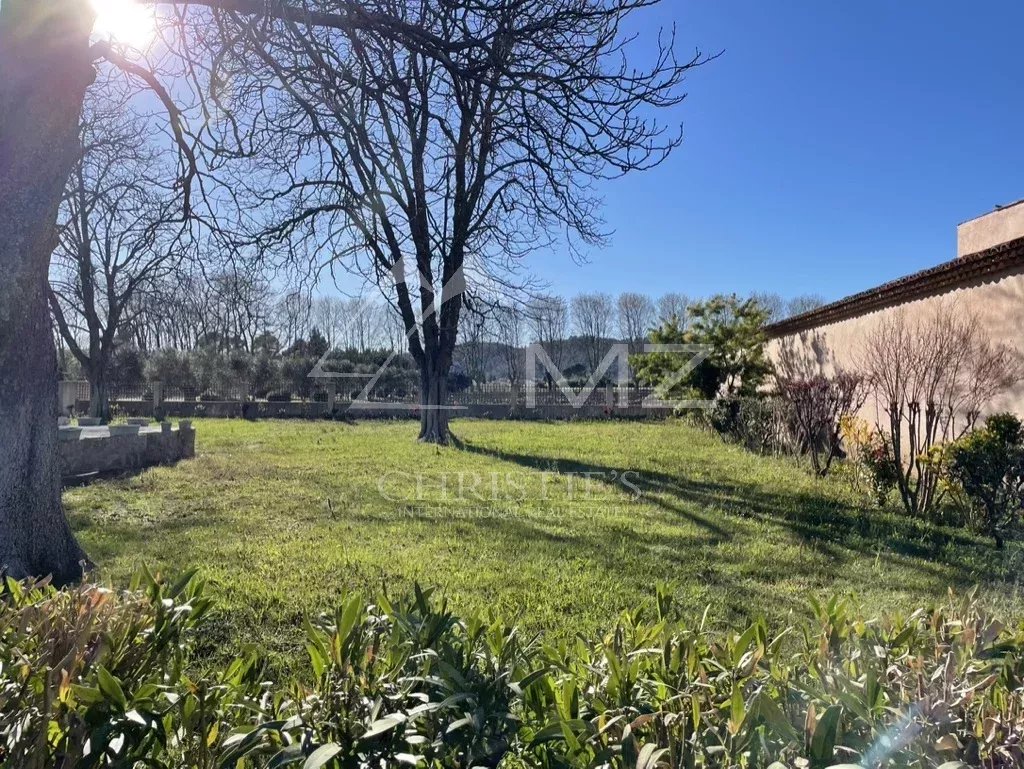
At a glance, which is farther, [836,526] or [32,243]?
[836,526]

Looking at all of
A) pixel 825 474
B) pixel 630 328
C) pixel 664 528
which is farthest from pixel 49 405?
pixel 630 328

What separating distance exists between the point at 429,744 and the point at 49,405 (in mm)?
4504

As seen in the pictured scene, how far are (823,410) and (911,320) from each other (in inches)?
76.2

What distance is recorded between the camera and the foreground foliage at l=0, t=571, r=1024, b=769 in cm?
124

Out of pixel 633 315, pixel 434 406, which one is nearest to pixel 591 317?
pixel 633 315

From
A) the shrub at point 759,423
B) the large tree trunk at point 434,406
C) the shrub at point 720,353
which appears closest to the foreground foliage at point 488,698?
the shrub at point 759,423

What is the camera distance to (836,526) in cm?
664

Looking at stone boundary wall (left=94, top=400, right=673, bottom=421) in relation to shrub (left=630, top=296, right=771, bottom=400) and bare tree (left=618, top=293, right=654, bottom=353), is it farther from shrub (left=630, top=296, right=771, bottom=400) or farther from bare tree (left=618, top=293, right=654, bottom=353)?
bare tree (left=618, top=293, right=654, bottom=353)

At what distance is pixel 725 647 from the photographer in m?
1.70

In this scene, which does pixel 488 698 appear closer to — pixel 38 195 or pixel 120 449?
pixel 38 195

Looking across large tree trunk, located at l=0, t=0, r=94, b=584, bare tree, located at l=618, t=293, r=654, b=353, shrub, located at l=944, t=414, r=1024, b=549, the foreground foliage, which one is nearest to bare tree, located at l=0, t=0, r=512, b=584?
large tree trunk, located at l=0, t=0, r=94, b=584

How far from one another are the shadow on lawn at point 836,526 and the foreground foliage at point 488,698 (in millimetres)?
4159

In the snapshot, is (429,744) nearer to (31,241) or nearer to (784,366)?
(31,241)

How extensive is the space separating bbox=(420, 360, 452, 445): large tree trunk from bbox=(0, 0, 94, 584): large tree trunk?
10011 millimetres
